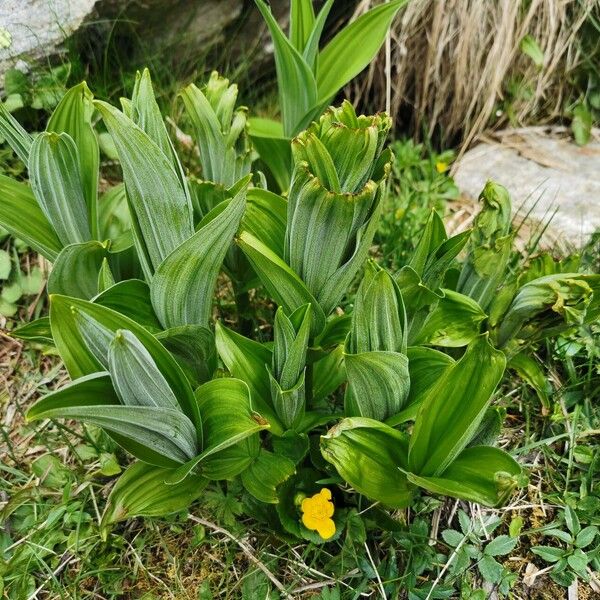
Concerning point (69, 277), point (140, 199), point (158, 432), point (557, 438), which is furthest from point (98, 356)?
point (557, 438)

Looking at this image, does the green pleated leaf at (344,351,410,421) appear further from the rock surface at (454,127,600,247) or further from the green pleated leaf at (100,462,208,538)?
the rock surface at (454,127,600,247)

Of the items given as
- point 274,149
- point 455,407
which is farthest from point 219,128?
point 455,407

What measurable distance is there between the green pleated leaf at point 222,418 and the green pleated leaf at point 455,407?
309mm

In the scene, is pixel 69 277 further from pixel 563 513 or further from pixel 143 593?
pixel 563 513

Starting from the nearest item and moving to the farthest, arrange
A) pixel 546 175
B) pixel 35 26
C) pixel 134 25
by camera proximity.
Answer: pixel 35 26 < pixel 134 25 < pixel 546 175

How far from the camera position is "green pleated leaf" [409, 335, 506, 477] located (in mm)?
1312

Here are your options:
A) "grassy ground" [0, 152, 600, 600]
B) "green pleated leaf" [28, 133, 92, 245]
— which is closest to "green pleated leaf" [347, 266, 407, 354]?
"grassy ground" [0, 152, 600, 600]

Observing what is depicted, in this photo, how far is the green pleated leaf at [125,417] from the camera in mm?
1200

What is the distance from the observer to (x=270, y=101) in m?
2.88

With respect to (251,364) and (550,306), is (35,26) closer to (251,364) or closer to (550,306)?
(251,364)

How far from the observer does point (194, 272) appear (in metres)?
1.42

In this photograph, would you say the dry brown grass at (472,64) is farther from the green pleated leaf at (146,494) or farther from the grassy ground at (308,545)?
the green pleated leaf at (146,494)

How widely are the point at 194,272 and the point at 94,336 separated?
257 millimetres

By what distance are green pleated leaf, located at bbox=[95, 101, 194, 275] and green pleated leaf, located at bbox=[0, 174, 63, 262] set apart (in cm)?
34
